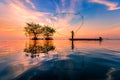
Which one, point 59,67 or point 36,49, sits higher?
point 36,49

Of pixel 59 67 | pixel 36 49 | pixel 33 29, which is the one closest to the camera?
pixel 59 67

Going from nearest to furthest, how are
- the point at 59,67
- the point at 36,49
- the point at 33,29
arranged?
the point at 59,67 → the point at 36,49 → the point at 33,29

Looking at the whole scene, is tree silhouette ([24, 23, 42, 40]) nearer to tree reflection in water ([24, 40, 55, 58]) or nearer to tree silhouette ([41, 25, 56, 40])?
tree silhouette ([41, 25, 56, 40])

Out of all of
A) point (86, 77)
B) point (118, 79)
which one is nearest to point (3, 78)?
point (86, 77)

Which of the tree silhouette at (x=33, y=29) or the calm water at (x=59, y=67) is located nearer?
the calm water at (x=59, y=67)

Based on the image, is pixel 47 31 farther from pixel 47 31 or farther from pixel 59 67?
pixel 59 67

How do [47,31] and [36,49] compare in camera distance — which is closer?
[36,49]

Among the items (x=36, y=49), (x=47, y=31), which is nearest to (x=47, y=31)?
(x=47, y=31)

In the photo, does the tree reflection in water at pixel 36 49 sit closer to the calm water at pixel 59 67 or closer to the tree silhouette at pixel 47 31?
the calm water at pixel 59 67

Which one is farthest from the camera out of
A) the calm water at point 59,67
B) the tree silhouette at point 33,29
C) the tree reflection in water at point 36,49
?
the tree silhouette at point 33,29

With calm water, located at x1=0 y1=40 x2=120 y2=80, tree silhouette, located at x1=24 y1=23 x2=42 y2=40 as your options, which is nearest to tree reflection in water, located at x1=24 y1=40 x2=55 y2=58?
calm water, located at x1=0 y1=40 x2=120 y2=80

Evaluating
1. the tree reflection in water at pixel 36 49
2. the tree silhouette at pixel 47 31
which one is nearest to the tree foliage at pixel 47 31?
the tree silhouette at pixel 47 31

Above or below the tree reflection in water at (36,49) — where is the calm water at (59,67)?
below

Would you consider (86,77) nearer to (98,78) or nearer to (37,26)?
(98,78)
